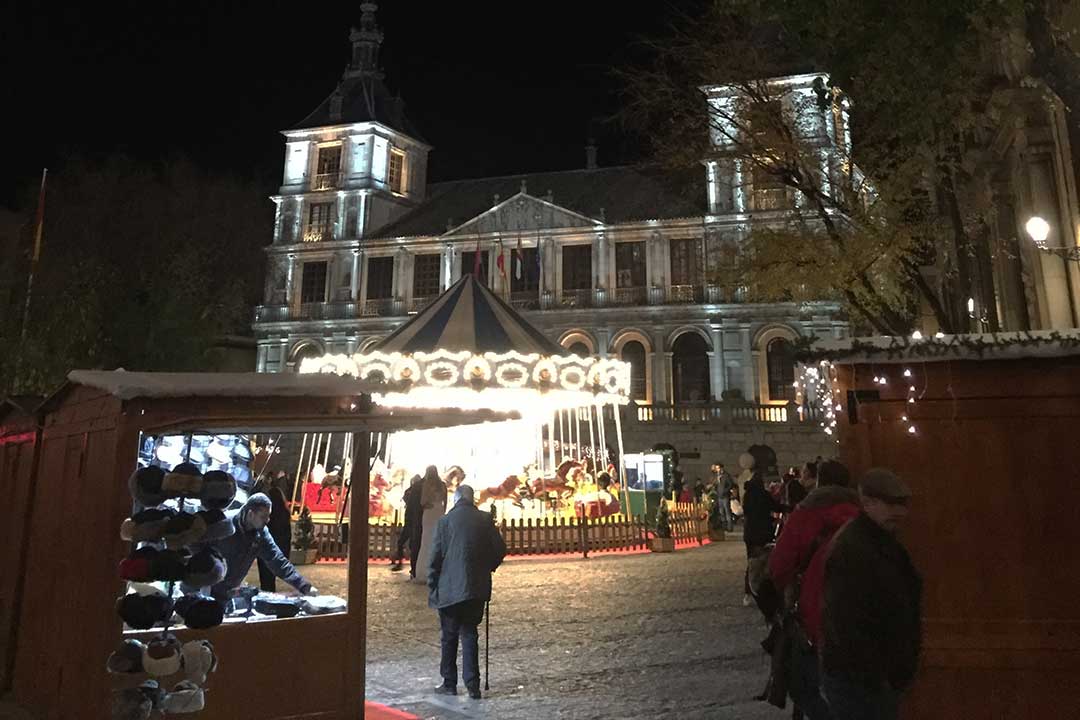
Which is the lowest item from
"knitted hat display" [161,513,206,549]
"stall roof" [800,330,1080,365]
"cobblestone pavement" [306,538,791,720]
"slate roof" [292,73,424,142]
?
"cobblestone pavement" [306,538,791,720]

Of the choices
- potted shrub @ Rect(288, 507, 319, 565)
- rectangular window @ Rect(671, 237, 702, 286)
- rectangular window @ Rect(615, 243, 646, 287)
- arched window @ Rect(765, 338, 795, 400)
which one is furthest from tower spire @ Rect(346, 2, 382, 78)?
potted shrub @ Rect(288, 507, 319, 565)

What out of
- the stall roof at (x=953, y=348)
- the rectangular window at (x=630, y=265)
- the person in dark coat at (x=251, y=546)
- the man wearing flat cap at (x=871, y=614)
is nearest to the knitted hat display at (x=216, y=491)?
the person in dark coat at (x=251, y=546)

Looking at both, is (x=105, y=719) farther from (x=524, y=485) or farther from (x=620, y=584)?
(x=524, y=485)

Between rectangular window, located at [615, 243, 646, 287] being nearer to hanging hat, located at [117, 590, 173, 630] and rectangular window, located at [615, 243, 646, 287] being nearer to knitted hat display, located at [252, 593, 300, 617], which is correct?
knitted hat display, located at [252, 593, 300, 617]

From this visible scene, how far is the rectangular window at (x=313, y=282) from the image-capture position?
3966 cm

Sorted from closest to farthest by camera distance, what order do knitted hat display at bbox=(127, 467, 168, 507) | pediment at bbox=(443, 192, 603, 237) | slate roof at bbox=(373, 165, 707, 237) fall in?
knitted hat display at bbox=(127, 467, 168, 507), pediment at bbox=(443, 192, 603, 237), slate roof at bbox=(373, 165, 707, 237)

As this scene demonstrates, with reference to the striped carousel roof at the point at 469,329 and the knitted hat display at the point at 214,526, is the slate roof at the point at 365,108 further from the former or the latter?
the knitted hat display at the point at 214,526

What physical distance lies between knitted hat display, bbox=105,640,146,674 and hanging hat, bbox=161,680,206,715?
0.77ft

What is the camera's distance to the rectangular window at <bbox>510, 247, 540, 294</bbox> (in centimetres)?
3500

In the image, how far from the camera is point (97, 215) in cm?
3753

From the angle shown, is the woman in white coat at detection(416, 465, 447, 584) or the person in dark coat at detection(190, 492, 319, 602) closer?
the person in dark coat at detection(190, 492, 319, 602)

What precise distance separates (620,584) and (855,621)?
306 inches

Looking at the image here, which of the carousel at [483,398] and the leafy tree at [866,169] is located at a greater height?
the leafy tree at [866,169]

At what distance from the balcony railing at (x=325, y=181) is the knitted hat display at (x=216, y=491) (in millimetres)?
38701
